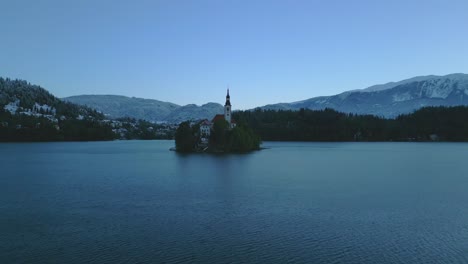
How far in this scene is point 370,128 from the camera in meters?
179

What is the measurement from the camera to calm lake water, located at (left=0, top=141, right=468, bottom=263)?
19.0 m

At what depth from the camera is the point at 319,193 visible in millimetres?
36281

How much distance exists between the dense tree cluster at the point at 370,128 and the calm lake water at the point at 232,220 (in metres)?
130

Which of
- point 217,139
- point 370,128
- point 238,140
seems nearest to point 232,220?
point 238,140

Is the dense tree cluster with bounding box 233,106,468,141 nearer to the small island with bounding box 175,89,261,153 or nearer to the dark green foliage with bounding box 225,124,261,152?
the small island with bounding box 175,89,261,153

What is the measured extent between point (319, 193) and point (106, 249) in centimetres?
2182

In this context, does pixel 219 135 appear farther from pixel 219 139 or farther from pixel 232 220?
pixel 232 220

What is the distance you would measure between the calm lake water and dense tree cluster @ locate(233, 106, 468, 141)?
12978cm

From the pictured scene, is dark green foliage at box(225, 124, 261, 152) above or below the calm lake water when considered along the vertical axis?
above

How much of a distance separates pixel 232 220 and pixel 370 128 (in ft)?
541

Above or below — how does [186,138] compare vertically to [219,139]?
above

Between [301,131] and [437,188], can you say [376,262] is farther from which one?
[301,131]

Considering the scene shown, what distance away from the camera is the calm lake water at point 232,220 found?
19.0 metres

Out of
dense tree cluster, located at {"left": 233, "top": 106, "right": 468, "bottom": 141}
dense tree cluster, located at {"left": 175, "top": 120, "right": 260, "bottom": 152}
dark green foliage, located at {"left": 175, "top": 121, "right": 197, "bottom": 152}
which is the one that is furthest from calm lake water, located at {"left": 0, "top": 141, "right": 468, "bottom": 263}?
dense tree cluster, located at {"left": 233, "top": 106, "right": 468, "bottom": 141}
